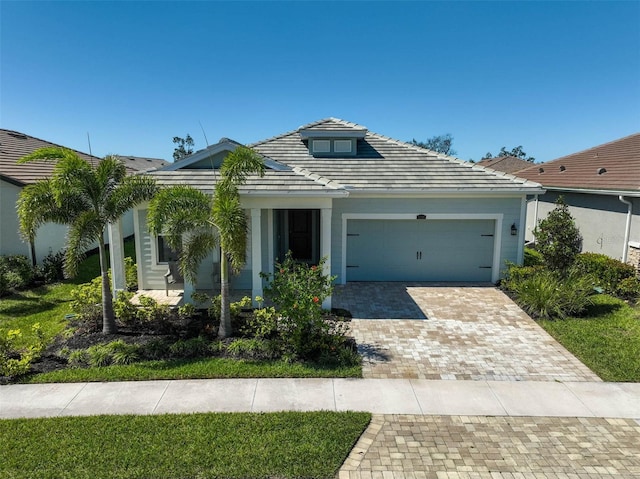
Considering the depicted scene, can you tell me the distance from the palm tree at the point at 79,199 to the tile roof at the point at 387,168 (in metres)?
5.51

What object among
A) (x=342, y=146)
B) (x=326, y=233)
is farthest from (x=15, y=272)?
(x=342, y=146)

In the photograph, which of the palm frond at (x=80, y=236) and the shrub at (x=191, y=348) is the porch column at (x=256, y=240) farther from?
the palm frond at (x=80, y=236)

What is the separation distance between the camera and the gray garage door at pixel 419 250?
13188 mm

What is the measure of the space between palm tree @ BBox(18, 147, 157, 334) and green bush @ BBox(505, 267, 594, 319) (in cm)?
961

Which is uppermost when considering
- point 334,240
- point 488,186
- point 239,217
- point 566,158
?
point 566,158

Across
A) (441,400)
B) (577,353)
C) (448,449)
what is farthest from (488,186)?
(448,449)

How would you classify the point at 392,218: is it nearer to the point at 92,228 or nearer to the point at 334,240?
the point at 334,240

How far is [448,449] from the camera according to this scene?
5.12 metres

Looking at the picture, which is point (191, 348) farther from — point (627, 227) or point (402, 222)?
point (627, 227)

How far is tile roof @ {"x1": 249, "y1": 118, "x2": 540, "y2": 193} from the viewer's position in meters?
12.5

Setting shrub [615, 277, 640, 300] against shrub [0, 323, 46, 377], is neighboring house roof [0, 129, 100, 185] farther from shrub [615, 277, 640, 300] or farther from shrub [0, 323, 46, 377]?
shrub [615, 277, 640, 300]

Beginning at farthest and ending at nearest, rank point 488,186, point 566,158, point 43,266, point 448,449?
point 566,158 → point 43,266 → point 488,186 → point 448,449

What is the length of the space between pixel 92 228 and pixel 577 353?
1000 centimetres

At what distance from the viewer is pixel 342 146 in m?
14.6
